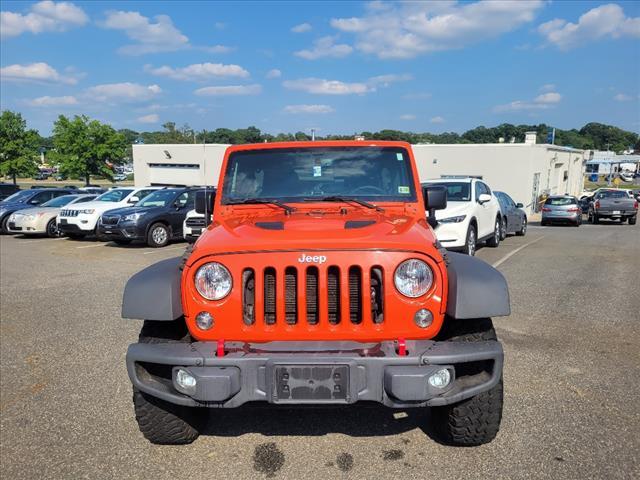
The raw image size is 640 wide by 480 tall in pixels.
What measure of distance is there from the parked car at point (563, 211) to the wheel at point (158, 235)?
1697 centimetres

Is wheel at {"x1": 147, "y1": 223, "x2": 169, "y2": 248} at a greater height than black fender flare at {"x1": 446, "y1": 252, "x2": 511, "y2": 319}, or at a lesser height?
lesser

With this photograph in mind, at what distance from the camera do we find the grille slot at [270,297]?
9.85 ft

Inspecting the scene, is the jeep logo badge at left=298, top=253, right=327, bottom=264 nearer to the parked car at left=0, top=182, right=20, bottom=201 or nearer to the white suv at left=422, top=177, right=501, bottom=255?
the white suv at left=422, top=177, right=501, bottom=255

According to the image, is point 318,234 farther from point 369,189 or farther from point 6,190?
point 6,190

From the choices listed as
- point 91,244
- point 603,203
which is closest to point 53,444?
point 91,244

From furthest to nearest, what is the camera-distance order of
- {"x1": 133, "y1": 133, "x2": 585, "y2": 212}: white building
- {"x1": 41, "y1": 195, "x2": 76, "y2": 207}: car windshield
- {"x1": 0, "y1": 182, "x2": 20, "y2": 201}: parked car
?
{"x1": 133, "y1": 133, "x2": 585, "y2": 212}: white building
{"x1": 0, "y1": 182, "x2": 20, "y2": 201}: parked car
{"x1": 41, "y1": 195, "x2": 76, "y2": 207}: car windshield

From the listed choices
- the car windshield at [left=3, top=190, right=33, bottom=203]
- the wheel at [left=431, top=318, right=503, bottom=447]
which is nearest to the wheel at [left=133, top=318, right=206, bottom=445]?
the wheel at [left=431, top=318, right=503, bottom=447]

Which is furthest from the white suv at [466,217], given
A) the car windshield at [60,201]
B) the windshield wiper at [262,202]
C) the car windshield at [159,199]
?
the car windshield at [60,201]

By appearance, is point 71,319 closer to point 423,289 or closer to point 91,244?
point 423,289

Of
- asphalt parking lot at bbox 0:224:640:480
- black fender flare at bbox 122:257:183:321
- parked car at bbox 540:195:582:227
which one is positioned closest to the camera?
black fender flare at bbox 122:257:183:321

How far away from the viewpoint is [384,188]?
420 centimetres

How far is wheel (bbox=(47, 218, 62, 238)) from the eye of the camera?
54.3 ft

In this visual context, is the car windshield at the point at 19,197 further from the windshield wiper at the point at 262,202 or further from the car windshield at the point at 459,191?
the windshield wiper at the point at 262,202

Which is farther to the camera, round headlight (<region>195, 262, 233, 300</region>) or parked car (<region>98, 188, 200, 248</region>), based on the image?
parked car (<region>98, 188, 200, 248</region>)
